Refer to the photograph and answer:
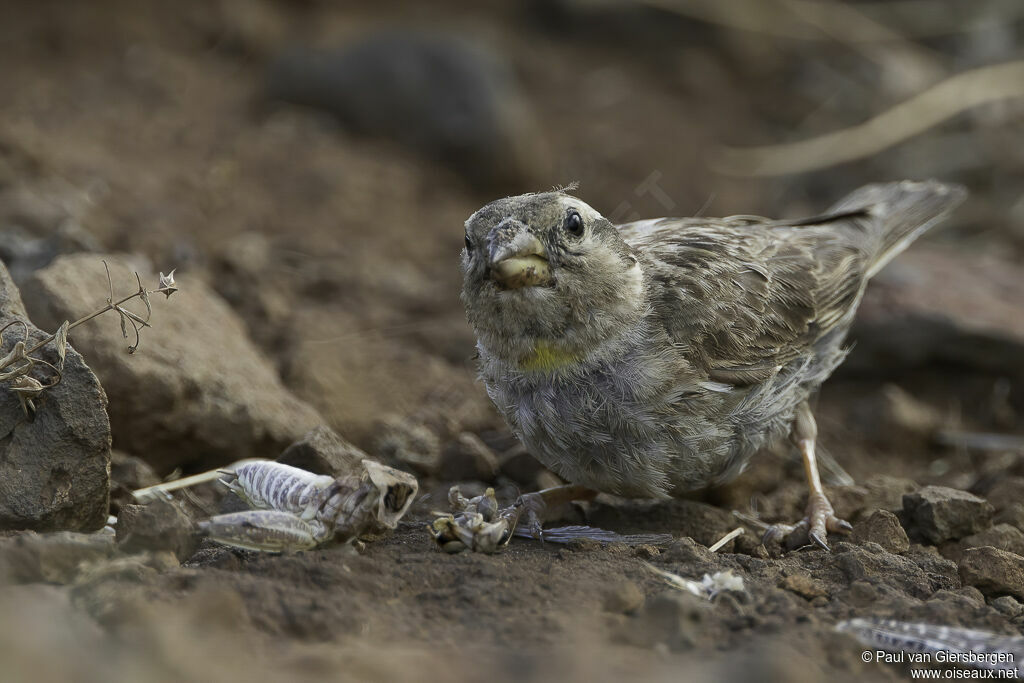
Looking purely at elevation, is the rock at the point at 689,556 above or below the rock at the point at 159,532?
above

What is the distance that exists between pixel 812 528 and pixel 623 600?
168 centimetres

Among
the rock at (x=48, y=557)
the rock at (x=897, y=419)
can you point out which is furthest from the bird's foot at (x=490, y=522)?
the rock at (x=897, y=419)

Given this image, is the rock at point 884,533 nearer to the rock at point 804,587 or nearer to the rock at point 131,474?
the rock at point 804,587

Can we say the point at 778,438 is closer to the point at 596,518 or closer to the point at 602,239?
the point at 596,518

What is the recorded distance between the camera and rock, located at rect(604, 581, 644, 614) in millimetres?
3380

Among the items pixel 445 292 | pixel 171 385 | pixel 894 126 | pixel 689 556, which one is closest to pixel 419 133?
pixel 445 292

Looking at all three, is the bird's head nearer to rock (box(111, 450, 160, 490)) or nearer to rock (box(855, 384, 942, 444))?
rock (box(111, 450, 160, 490))

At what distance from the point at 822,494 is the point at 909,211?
219 centimetres

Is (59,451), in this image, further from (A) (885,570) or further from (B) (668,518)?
(A) (885,570)

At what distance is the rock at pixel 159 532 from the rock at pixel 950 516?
9.65 feet

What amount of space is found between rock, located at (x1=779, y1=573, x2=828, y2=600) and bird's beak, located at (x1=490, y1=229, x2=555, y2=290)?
4.72 feet

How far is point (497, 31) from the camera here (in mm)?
11531

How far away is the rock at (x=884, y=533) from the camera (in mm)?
4492

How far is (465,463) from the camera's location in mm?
5270
